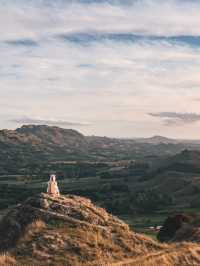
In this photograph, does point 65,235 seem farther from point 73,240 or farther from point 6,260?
point 6,260

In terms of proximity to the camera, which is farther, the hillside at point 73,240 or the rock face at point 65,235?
the rock face at point 65,235

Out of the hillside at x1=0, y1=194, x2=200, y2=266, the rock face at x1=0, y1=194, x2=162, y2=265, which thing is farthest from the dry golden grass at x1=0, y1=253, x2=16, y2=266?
the rock face at x1=0, y1=194, x2=162, y2=265

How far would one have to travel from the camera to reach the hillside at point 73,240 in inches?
1192

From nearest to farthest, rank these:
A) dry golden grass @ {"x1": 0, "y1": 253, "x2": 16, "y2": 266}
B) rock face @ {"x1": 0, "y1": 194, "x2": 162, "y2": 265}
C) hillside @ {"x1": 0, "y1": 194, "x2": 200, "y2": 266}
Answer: dry golden grass @ {"x1": 0, "y1": 253, "x2": 16, "y2": 266}, hillside @ {"x1": 0, "y1": 194, "x2": 200, "y2": 266}, rock face @ {"x1": 0, "y1": 194, "x2": 162, "y2": 265}

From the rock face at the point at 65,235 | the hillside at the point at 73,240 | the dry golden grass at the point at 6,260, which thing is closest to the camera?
the dry golden grass at the point at 6,260

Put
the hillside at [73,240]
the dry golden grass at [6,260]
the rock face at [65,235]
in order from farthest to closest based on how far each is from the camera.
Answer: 1. the rock face at [65,235]
2. the hillside at [73,240]
3. the dry golden grass at [6,260]

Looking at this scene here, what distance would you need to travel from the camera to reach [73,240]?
106 ft

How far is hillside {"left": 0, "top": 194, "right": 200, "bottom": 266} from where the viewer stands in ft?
99.3

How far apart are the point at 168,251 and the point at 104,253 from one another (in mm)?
4047

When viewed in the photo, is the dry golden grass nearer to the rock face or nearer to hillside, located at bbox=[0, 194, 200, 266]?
Result: hillside, located at bbox=[0, 194, 200, 266]

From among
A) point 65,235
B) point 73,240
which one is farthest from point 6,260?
point 73,240

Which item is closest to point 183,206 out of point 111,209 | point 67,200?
point 111,209

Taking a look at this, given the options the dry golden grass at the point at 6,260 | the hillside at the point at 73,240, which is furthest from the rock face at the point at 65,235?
the dry golden grass at the point at 6,260

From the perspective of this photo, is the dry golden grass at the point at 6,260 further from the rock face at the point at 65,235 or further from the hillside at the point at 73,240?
the rock face at the point at 65,235
